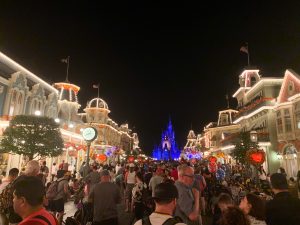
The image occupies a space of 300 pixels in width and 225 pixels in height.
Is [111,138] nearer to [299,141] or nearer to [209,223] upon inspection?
[299,141]

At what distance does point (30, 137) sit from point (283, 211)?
1784cm

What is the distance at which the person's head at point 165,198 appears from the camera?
3309 millimetres

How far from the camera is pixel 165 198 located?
335 centimetres

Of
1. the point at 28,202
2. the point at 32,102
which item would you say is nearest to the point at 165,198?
the point at 28,202

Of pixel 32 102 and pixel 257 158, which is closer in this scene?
pixel 257 158

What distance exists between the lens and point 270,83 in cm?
3566

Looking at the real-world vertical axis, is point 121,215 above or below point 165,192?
below

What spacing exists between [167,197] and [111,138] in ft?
245

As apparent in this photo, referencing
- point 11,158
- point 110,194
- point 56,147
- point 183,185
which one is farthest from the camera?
point 11,158

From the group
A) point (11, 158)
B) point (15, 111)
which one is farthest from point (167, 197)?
point (15, 111)

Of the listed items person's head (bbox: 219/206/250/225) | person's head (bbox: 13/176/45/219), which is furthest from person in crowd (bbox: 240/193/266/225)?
person's head (bbox: 13/176/45/219)

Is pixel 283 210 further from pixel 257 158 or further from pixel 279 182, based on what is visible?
pixel 257 158

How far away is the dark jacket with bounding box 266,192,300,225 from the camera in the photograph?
4266 millimetres

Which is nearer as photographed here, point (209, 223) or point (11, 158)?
point (209, 223)
